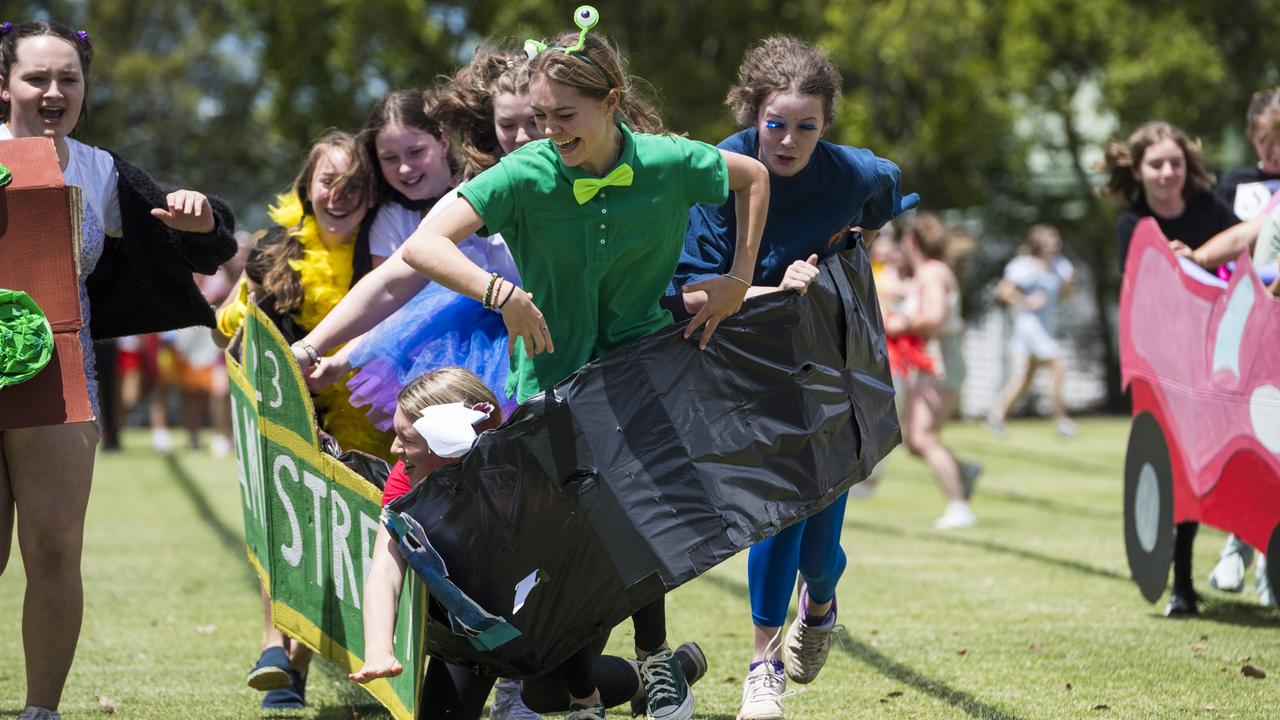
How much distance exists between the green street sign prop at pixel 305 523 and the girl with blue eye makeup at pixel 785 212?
3.30 ft

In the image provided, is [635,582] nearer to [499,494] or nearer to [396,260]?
[499,494]

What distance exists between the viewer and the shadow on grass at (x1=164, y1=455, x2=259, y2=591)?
773 cm

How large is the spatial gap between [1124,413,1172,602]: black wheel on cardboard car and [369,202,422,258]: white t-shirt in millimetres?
3179

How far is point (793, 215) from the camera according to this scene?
13.4ft

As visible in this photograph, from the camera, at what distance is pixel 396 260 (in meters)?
3.97

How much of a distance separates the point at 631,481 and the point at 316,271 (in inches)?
63.3

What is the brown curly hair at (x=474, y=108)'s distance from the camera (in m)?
4.30

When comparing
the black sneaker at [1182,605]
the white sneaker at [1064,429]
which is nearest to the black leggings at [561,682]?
the black sneaker at [1182,605]

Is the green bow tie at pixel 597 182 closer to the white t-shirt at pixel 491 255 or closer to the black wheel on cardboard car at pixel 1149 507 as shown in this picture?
the white t-shirt at pixel 491 255

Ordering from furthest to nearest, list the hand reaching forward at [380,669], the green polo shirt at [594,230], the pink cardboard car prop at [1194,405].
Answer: the pink cardboard car prop at [1194,405] → the green polo shirt at [594,230] → the hand reaching forward at [380,669]

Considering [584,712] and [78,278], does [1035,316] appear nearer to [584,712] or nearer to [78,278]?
[584,712]

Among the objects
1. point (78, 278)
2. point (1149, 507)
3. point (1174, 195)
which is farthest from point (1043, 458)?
point (78, 278)

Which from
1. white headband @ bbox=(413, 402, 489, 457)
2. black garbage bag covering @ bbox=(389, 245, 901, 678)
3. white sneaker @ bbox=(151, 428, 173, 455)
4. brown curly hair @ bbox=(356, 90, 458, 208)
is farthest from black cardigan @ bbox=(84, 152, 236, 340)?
white sneaker @ bbox=(151, 428, 173, 455)

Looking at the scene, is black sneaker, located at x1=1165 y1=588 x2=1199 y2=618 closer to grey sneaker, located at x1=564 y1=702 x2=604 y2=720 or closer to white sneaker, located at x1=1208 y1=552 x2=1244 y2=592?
white sneaker, located at x1=1208 y1=552 x2=1244 y2=592
